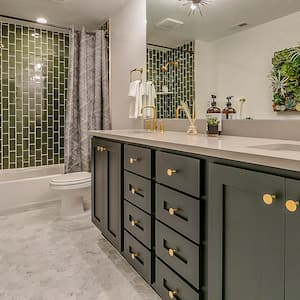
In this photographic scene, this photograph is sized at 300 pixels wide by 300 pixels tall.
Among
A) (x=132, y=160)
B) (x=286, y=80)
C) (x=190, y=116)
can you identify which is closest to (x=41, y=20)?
(x=190, y=116)

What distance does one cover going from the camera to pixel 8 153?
3.66m

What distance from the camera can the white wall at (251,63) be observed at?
61.6 inches

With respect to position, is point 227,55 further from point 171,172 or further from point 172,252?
point 172,252

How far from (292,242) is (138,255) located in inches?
41.0

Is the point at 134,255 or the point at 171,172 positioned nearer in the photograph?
the point at 171,172

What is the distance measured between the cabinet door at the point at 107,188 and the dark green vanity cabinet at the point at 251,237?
905 millimetres

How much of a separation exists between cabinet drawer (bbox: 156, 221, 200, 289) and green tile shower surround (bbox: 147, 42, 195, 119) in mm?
1210

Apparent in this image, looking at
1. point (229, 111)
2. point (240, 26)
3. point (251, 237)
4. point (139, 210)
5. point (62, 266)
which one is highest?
point (240, 26)

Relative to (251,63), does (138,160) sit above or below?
below

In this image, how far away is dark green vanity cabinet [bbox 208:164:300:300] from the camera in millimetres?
788

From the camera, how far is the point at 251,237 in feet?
2.97

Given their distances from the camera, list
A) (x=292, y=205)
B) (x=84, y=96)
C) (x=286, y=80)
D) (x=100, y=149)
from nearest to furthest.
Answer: (x=292, y=205) → (x=286, y=80) → (x=100, y=149) → (x=84, y=96)

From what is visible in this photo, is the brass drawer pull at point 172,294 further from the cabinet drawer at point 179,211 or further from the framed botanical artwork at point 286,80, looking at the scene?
the framed botanical artwork at point 286,80

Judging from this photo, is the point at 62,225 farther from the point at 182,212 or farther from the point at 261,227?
the point at 261,227
